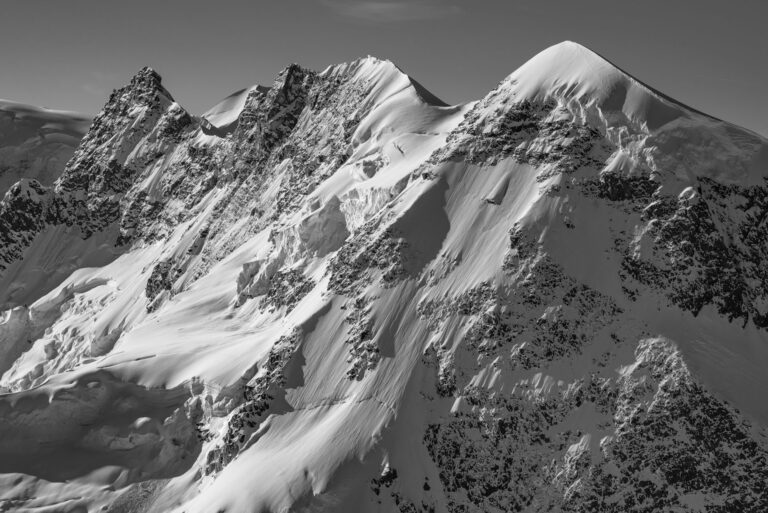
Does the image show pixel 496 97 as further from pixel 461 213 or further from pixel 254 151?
pixel 254 151

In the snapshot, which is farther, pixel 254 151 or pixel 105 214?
pixel 105 214

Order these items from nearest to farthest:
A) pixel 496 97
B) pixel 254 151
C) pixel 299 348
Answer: pixel 299 348 < pixel 496 97 < pixel 254 151

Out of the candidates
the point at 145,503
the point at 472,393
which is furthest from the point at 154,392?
the point at 472,393

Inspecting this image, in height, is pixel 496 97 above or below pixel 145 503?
above

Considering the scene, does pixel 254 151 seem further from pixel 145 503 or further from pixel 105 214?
pixel 145 503

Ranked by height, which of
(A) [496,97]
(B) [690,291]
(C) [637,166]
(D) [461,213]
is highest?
(A) [496,97]

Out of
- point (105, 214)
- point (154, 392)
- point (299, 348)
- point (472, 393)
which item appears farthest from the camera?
point (105, 214)

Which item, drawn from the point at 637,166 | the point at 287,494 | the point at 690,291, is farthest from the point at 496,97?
the point at 287,494
